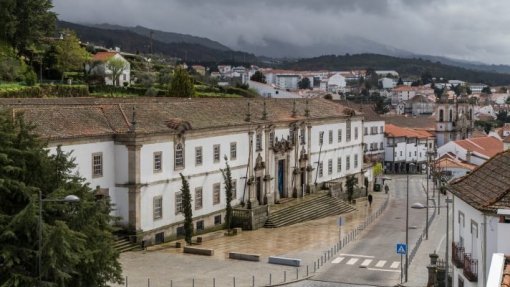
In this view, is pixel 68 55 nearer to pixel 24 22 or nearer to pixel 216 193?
pixel 24 22

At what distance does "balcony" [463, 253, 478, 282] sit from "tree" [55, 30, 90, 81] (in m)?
55.9

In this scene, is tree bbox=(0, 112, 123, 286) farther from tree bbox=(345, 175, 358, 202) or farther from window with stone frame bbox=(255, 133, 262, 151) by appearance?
tree bbox=(345, 175, 358, 202)

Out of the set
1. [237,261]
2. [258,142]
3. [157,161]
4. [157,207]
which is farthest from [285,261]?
[258,142]

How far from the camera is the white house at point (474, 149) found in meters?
84.9

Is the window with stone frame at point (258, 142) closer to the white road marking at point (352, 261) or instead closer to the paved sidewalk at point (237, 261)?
the paved sidewalk at point (237, 261)

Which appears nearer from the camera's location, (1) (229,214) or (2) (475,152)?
(1) (229,214)

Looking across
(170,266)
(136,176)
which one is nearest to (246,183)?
(136,176)

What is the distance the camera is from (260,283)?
31234 millimetres

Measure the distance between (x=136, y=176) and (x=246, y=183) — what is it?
12029 mm

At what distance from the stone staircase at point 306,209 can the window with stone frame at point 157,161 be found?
375 inches

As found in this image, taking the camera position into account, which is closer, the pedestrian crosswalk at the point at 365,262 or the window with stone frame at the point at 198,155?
the pedestrian crosswalk at the point at 365,262

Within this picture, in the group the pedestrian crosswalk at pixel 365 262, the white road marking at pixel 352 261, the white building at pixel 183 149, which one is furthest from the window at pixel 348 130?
the white road marking at pixel 352 261

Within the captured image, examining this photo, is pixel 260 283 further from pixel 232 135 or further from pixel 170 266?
pixel 232 135

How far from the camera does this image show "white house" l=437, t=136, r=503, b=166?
3342 inches
